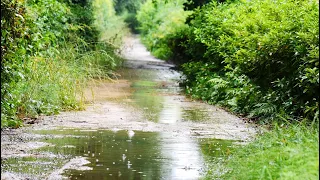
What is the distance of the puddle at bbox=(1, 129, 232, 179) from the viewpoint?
788 centimetres

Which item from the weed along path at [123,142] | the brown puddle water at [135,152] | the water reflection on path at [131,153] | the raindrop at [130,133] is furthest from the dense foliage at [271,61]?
the raindrop at [130,133]

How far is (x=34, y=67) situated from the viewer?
13359 millimetres

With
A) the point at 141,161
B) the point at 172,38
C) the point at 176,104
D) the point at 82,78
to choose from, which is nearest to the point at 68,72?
the point at 82,78

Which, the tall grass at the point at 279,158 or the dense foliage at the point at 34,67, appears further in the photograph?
the dense foliage at the point at 34,67

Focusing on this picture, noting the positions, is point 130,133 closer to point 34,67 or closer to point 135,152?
point 135,152

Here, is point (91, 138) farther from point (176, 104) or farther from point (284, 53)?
point (176, 104)

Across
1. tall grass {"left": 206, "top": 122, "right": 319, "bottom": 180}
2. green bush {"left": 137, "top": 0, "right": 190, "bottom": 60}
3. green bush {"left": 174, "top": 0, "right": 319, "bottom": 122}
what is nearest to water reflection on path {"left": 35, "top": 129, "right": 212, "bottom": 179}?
tall grass {"left": 206, "top": 122, "right": 319, "bottom": 180}

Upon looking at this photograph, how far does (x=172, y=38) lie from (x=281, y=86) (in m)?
21.4

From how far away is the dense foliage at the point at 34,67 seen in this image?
28.2ft

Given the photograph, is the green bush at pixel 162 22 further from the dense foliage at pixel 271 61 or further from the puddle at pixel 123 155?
the puddle at pixel 123 155

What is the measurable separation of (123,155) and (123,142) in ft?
3.36

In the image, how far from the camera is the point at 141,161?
859 cm

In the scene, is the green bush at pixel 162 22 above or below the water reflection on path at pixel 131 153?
below

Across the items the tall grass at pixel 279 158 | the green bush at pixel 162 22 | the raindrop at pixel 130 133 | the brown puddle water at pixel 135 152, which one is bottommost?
the green bush at pixel 162 22
